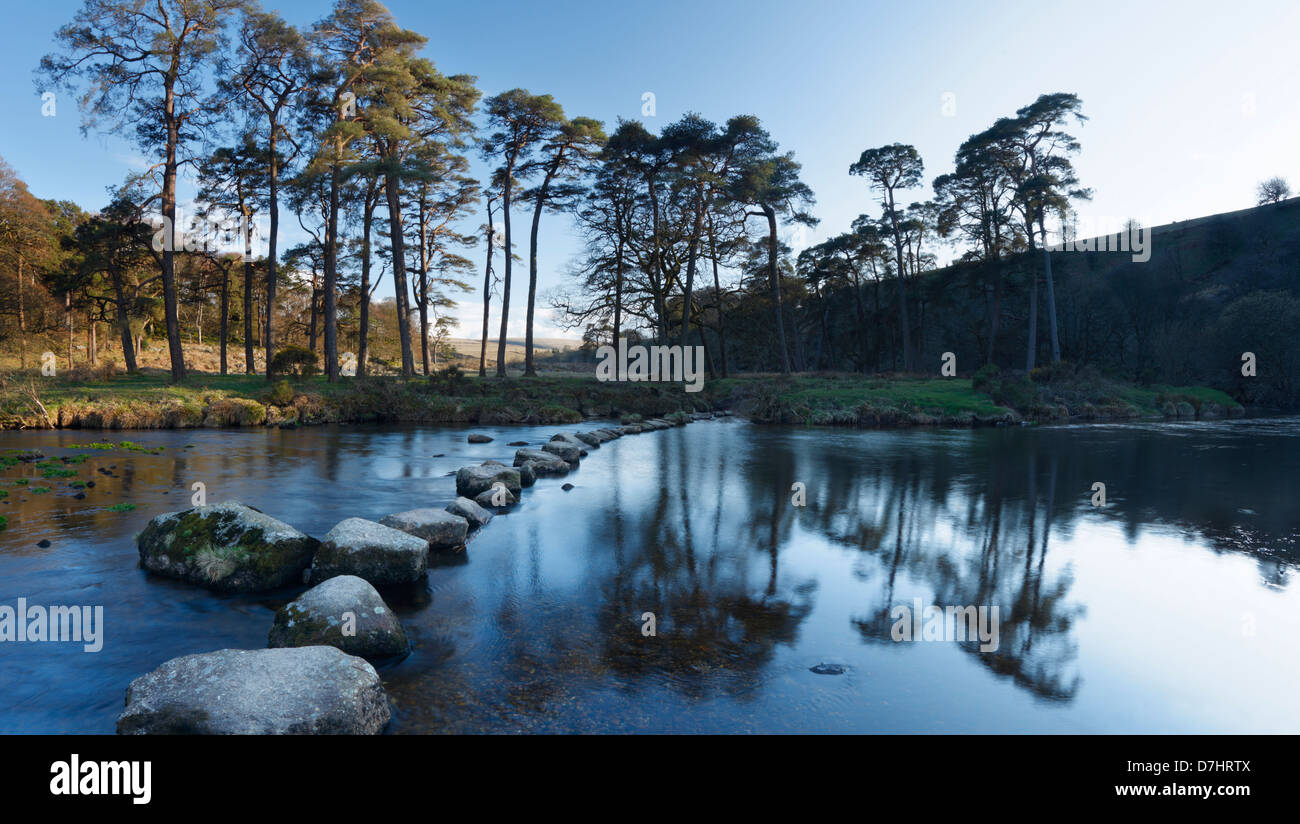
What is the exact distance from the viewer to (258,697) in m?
3.33

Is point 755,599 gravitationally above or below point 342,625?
below

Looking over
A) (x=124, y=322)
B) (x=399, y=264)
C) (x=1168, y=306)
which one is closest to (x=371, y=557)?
(x=399, y=264)

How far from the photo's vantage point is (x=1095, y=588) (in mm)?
6305

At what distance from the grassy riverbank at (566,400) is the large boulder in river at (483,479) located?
1367 centimetres

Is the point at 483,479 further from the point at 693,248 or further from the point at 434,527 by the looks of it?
the point at 693,248

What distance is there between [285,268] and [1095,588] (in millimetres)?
42232

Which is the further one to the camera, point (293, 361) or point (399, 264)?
point (293, 361)

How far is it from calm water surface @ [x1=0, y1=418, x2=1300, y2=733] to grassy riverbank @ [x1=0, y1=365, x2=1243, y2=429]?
8977mm

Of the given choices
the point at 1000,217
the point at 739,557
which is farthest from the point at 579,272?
the point at 739,557

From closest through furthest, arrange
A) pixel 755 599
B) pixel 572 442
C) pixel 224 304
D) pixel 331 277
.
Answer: pixel 755 599
pixel 572 442
pixel 331 277
pixel 224 304

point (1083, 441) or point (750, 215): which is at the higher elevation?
point (750, 215)

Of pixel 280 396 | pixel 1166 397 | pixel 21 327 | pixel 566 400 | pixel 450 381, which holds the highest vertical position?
pixel 21 327

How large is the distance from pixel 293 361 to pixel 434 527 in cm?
2910
